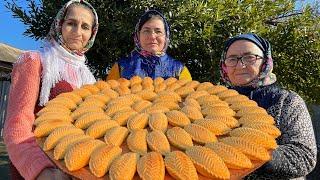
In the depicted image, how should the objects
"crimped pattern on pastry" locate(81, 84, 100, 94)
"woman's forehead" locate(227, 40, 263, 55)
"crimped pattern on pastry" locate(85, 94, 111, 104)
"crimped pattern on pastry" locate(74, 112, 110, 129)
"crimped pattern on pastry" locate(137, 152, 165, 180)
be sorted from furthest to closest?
"woman's forehead" locate(227, 40, 263, 55), "crimped pattern on pastry" locate(81, 84, 100, 94), "crimped pattern on pastry" locate(85, 94, 111, 104), "crimped pattern on pastry" locate(74, 112, 110, 129), "crimped pattern on pastry" locate(137, 152, 165, 180)

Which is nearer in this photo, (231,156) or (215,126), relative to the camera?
(231,156)

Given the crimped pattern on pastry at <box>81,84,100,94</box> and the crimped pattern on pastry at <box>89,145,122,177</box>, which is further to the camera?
the crimped pattern on pastry at <box>81,84,100,94</box>

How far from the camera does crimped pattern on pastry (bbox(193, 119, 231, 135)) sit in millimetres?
1377

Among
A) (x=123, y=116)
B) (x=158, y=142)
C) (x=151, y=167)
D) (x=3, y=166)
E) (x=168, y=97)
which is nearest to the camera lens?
(x=151, y=167)

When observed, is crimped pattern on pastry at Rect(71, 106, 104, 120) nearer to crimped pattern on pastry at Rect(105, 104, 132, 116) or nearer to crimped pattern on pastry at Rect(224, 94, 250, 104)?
crimped pattern on pastry at Rect(105, 104, 132, 116)

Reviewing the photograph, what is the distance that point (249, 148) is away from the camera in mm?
1278

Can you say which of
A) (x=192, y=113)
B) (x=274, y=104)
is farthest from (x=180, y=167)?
(x=274, y=104)

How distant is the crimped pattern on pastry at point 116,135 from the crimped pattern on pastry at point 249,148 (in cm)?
32

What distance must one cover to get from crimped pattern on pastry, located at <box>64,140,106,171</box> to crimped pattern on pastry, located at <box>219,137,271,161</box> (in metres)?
0.41

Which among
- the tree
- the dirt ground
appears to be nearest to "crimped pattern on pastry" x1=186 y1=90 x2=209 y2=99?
the tree

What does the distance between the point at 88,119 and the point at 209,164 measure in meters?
0.49

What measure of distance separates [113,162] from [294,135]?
0.82 meters

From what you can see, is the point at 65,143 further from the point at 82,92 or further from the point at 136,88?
the point at 136,88

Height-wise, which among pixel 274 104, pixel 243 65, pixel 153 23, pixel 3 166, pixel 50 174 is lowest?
pixel 3 166
